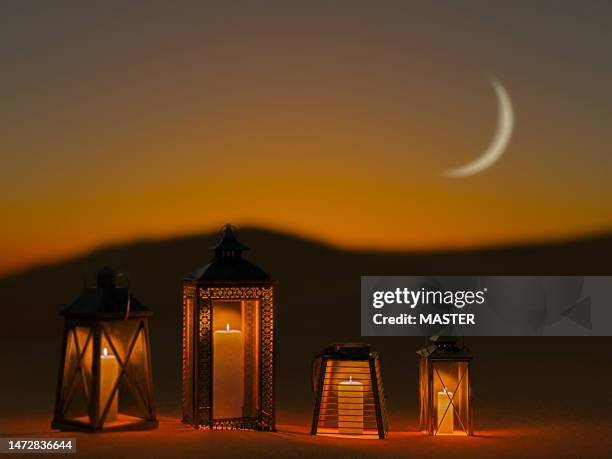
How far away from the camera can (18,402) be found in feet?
26.3

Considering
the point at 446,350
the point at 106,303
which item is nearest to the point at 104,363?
the point at 106,303

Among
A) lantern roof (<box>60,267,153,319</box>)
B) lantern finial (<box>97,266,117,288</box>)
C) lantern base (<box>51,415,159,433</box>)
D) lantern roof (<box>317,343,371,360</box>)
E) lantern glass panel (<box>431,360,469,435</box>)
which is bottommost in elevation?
lantern base (<box>51,415,159,433</box>)

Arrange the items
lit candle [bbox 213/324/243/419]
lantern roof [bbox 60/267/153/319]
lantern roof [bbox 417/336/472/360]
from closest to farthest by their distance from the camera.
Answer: lantern roof [bbox 60/267/153/319] → lantern roof [bbox 417/336/472/360] → lit candle [bbox 213/324/243/419]

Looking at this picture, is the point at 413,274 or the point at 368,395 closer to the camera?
the point at 368,395

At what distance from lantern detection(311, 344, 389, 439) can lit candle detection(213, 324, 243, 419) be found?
1.88 feet

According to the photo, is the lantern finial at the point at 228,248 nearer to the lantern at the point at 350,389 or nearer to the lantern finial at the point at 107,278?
the lantern finial at the point at 107,278

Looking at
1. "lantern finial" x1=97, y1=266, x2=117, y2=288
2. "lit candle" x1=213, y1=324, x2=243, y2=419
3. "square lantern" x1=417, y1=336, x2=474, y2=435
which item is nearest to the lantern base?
"lit candle" x1=213, y1=324, x2=243, y2=419

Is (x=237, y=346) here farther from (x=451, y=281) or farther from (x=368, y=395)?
(x=451, y=281)

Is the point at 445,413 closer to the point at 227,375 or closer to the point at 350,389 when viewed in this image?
the point at 350,389

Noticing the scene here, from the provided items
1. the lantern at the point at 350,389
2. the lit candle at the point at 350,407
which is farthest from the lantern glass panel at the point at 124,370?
the lit candle at the point at 350,407

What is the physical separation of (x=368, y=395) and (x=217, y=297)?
1267mm

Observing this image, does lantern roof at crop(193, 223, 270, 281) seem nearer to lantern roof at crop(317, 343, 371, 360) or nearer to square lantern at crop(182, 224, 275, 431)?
square lantern at crop(182, 224, 275, 431)

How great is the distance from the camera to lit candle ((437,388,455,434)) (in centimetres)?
648

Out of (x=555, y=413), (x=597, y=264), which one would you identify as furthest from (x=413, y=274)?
(x=555, y=413)
